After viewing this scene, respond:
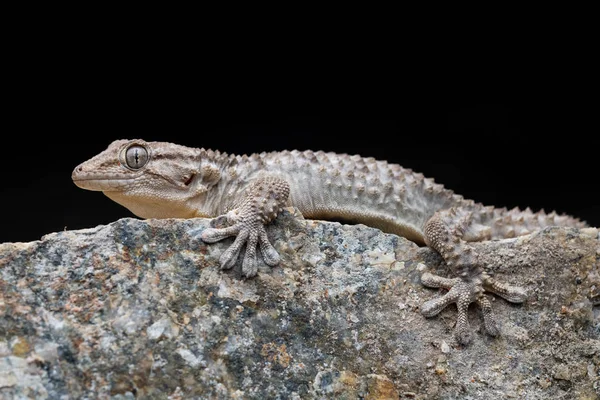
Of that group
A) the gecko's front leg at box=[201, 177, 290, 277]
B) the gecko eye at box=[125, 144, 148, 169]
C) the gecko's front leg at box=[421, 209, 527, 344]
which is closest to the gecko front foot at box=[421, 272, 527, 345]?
the gecko's front leg at box=[421, 209, 527, 344]

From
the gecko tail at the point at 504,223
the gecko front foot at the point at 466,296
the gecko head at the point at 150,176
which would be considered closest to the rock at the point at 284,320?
the gecko front foot at the point at 466,296

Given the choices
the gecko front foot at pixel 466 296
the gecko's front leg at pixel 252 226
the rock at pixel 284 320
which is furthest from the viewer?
the gecko front foot at pixel 466 296

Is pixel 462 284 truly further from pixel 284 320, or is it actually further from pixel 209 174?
pixel 209 174

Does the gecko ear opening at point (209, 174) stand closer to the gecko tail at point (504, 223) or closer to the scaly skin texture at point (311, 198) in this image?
the scaly skin texture at point (311, 198)

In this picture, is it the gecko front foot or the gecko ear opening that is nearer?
the gecko front foot

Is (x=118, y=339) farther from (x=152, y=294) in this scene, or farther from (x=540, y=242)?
(x=540, y=242)

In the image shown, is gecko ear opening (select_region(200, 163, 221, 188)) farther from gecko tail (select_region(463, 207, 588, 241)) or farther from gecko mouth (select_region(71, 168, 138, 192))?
gecko tail (select_region(463, 207, 588, 241))

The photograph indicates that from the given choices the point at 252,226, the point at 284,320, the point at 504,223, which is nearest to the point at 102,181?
the point at 252,226
